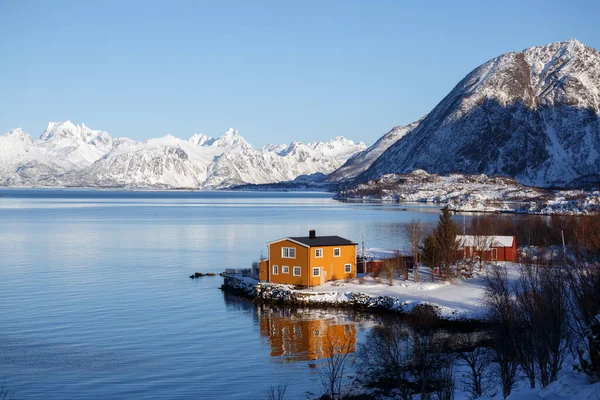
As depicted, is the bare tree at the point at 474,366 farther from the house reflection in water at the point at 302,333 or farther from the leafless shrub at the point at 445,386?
the house reflection in water at the point at 302,333

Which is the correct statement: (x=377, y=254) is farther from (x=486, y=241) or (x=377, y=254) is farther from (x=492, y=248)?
(x=492, y=248)

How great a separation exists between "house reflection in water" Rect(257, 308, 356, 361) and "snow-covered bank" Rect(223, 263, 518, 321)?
2.28 meters

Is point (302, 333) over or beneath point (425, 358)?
beneath

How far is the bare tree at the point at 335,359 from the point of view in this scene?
83.6 ft

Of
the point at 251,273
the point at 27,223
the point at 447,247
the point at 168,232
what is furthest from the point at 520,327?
the point at 27,223

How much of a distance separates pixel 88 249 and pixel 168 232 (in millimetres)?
21464

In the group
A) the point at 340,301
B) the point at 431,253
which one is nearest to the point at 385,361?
the point at 340,301

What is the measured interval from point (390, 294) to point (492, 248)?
14693 mm

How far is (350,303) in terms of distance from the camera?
41.2 metres

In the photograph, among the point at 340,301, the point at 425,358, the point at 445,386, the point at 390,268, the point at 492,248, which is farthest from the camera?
the point at 492,248

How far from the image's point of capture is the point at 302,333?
35531 mm

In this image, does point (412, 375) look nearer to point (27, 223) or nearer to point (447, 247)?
point (447, 247)

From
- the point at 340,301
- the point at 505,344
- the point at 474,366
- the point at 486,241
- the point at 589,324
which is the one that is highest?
the point at 589,324

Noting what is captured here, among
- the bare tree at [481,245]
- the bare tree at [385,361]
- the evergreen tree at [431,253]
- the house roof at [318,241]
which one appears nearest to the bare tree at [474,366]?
the bare tree at [385,361]
